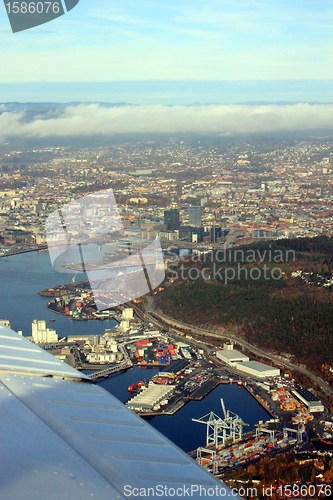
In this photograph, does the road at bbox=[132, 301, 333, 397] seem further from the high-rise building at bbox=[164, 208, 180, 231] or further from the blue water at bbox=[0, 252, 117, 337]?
the high-rise building at bbox=[164, 208, 180, 231]

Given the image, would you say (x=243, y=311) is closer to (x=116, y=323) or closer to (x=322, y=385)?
(x=116, y=323)

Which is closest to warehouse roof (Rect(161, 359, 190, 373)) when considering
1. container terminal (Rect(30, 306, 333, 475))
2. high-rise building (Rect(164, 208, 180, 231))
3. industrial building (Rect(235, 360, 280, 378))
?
container terminal (Rect(30, 306, 333, 475))

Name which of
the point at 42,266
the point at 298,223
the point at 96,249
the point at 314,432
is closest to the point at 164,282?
the point at 96,249

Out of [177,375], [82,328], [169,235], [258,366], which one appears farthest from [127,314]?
[169,235]

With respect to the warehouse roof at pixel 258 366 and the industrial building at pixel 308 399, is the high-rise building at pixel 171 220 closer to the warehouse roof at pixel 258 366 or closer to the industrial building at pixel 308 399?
the warehouse roof at pixel 258 366

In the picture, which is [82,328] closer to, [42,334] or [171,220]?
[42,334]

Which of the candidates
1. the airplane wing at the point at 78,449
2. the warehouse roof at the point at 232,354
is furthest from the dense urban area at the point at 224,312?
the airplane wing at the point at 78,449

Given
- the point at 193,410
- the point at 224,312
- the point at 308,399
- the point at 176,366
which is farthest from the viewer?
the point at 224,312
